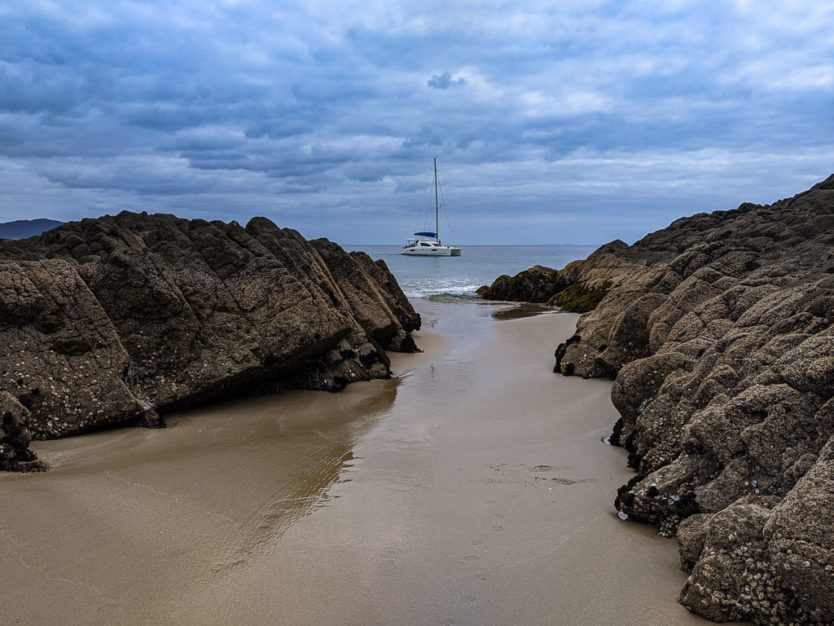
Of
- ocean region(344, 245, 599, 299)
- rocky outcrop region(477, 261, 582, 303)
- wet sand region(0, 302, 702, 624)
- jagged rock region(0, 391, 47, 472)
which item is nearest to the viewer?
wet sand region(0, 302, 702, 624)

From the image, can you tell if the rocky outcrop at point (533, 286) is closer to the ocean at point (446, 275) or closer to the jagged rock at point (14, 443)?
the ocean at point (446, 275)

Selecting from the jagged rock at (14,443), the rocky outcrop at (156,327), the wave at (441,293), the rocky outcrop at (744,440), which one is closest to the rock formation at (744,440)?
Result: the rocky outcrop at (744,440)

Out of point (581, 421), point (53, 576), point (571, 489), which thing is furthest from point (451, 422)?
point (53, 576)

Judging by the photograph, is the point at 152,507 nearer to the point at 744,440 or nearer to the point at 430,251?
the point at 744,440

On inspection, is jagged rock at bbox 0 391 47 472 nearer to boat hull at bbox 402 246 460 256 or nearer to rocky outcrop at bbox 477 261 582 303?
rocky outcrop at bbox 477 261 582 303

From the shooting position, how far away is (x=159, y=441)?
255 inches

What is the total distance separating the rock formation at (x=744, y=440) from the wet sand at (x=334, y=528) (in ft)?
0.99

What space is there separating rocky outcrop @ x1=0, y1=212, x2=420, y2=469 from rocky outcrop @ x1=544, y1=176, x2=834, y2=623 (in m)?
5.27

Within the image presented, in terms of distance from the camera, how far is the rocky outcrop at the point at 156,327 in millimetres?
6391

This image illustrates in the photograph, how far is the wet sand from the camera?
336cm

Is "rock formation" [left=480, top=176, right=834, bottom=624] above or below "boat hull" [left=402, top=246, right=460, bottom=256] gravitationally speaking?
below

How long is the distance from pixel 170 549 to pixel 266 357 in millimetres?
4488

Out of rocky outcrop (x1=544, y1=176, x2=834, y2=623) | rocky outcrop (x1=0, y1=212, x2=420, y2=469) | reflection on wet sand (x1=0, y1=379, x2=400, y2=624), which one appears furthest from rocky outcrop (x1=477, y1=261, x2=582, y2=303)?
reflection on wet sand (x1=0, y1=379, x2=400, y2=624)

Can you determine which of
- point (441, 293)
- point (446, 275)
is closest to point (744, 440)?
point (441, 293)
